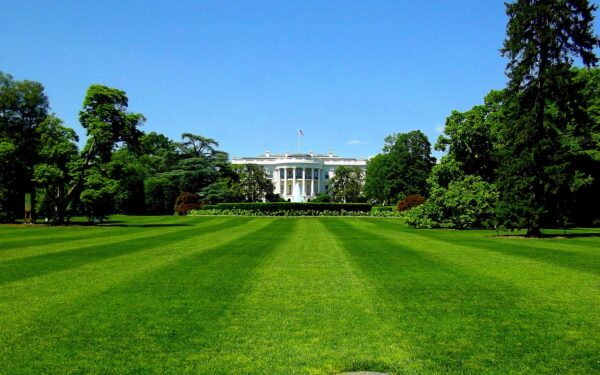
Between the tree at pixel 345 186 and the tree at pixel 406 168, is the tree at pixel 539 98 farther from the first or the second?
the tree at pixel 345 186

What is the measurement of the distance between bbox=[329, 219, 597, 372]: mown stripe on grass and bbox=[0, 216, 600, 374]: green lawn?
23 millimetres

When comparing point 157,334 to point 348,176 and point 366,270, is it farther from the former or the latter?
point 348,176

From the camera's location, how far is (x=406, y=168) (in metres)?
79.3

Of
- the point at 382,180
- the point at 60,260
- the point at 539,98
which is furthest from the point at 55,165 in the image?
the point at 382,180

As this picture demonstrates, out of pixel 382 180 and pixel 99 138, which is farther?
pixel 382 180

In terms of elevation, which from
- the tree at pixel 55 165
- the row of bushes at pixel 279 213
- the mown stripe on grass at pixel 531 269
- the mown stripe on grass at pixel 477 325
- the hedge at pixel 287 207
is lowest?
the mown stripe on grass at pixel 477 325

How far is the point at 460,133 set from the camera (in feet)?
137

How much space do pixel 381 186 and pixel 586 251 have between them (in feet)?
224

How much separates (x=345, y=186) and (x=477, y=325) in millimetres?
106736

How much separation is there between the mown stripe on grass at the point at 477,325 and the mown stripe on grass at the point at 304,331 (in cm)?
42

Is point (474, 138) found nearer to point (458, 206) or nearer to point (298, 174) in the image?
point (458, 206)

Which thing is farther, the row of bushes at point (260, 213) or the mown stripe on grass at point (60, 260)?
the row of bushes at point (260, 213)

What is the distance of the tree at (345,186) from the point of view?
11288cm

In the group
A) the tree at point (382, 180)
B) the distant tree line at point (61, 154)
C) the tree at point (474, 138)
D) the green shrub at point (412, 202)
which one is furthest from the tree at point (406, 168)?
the distant tree line at point (61, 154)
